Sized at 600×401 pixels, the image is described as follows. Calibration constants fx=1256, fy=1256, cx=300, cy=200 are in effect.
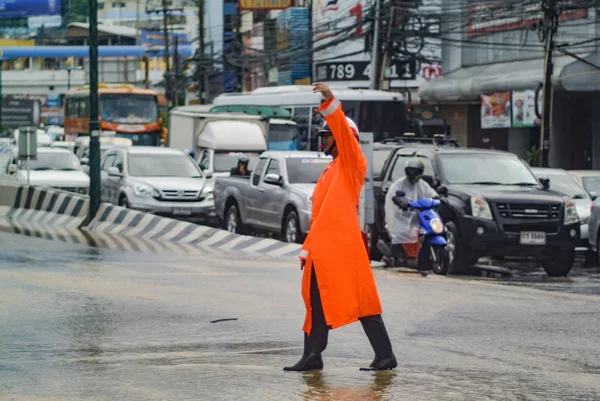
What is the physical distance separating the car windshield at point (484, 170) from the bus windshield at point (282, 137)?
646 inches

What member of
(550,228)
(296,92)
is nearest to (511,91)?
(296,92)

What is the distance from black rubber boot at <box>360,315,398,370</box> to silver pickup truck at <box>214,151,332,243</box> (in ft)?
41.5

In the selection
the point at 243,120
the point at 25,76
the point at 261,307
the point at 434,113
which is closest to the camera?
the point at 261,307

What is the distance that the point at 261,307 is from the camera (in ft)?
38.4

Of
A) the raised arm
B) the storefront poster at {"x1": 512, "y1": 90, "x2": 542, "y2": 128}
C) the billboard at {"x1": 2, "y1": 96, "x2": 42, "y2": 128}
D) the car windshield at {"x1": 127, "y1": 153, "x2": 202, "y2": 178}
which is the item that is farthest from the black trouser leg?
the billboard at {"x1": 2, "y1": 96, "x2": 42, "y2": 128}

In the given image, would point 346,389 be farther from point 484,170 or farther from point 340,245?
point 484,170

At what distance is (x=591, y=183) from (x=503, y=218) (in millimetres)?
6768

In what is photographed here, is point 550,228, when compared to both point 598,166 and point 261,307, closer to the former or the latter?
point 261,307

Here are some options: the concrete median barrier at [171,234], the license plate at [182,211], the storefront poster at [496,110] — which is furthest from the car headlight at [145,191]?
the storefront poster at [496,110]

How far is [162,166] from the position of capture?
86.2 ft

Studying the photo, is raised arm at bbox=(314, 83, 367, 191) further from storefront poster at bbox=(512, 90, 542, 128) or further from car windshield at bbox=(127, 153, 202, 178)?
storefront poster at bbox=(512, 90, 542, 128)

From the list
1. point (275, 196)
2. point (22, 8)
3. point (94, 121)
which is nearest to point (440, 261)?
point (275, 196)

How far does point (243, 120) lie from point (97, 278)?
1799cm

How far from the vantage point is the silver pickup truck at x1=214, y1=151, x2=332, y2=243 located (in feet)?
69.3
